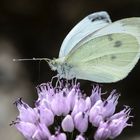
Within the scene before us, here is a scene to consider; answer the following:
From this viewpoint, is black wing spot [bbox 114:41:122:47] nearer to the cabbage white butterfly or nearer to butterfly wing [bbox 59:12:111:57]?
the cabbage white butterfly

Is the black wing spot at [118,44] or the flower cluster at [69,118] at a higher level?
the black wing spot at [118,44]

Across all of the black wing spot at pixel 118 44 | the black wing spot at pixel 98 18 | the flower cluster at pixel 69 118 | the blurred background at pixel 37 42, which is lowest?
the flower cluster at pixel 69 118

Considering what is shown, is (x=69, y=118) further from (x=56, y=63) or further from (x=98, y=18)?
(x=98, y=18)

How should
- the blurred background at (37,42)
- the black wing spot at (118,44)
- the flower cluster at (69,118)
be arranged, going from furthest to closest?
the blurred background at (37,42), the black wing spot at (118,44), the flower cluster at (69,118)

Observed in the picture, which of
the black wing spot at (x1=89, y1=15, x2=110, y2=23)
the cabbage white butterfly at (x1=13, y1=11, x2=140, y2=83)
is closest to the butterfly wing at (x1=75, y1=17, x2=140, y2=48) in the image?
the cabbage white butterfly at (x1=13, y1=11, x2=140, y2=83)

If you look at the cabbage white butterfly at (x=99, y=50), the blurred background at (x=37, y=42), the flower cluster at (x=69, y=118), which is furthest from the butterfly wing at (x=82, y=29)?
the blurred background at (x=37, y=42)

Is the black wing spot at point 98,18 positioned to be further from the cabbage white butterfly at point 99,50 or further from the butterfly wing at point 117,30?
the butterfly wing at point 117,30
